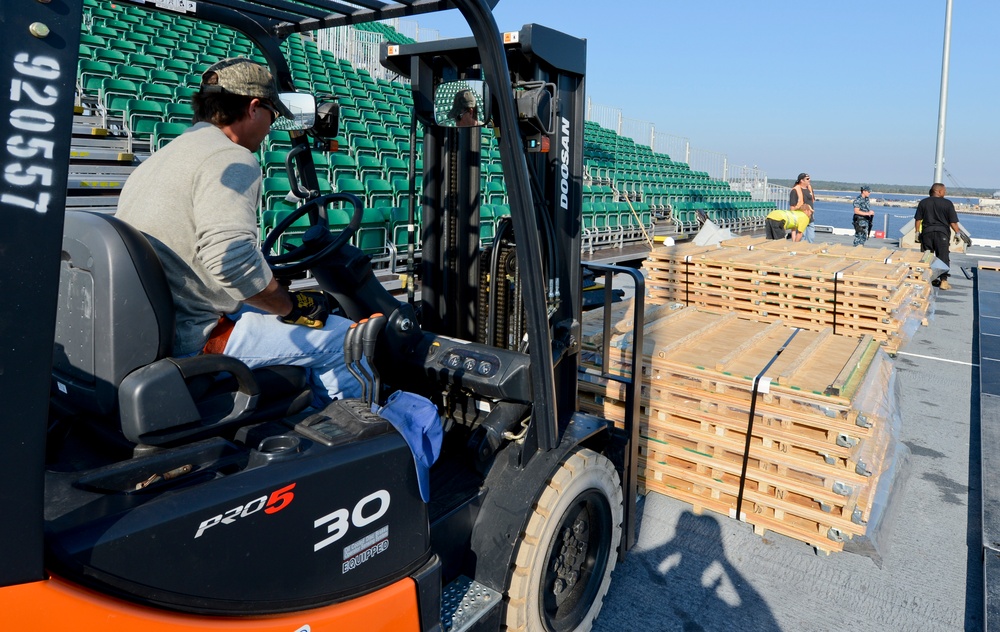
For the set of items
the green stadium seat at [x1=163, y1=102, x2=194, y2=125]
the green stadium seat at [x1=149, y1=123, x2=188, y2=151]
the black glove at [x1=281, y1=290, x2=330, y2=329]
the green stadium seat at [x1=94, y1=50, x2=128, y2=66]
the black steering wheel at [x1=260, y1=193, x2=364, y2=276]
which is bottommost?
the black glove at [x1=281, y1=290, x2=330, y2=329]

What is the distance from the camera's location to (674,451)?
4.14 m

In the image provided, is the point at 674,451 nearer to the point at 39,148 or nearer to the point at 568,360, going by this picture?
the point at 568,360

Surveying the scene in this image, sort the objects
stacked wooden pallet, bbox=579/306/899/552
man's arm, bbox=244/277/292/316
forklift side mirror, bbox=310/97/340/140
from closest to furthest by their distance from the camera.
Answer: man's arm, bbox=244/277/292/316, forklift side mirror, bbox=310/97/340/140, stacked wooden pallet, bbox=579/306/899/552

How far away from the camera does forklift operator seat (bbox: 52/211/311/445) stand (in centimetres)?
177

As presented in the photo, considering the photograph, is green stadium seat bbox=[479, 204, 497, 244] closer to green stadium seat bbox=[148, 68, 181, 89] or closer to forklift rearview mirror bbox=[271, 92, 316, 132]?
green stadium seat bbox=[148, 68, 181, 89]

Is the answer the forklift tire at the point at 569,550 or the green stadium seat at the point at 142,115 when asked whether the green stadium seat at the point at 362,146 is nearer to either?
the green stadium seat at the point at 142,115

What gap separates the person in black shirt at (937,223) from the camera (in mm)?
11664

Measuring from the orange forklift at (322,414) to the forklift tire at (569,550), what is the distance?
11mm

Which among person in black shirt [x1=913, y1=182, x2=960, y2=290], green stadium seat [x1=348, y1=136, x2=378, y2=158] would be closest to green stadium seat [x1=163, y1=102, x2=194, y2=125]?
green stadium seat [x1=348, y1=136, x2=378, y2=158]

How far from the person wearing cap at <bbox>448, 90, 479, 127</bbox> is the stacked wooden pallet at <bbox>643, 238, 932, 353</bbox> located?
5738 mm

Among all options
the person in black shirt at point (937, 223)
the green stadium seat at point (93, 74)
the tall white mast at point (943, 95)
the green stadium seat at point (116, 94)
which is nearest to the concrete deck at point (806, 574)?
the person in black shirt at point (937, 223)

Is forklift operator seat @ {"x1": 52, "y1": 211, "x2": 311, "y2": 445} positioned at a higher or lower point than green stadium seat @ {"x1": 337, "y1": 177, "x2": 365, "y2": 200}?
lower

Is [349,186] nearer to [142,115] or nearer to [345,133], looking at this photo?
[345,133]

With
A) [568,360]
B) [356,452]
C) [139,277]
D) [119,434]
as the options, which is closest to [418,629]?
[356,452]
